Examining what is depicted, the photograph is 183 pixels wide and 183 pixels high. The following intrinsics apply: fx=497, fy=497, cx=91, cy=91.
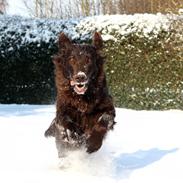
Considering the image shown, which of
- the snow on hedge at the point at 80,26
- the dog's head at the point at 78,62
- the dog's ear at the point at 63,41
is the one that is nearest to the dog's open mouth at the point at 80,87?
the dog's head at the point at 78,62

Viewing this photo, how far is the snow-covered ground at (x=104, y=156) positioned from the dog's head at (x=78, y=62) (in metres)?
0.75

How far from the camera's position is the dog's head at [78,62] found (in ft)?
16.0

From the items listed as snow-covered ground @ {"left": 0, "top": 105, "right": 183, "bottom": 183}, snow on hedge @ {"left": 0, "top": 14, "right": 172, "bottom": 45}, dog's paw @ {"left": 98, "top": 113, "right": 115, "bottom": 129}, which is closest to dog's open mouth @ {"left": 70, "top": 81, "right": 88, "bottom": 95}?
dog's paw @ {"left": 98, "top": 113, "right": 115, "bottom": 129}

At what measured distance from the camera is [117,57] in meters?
12.5

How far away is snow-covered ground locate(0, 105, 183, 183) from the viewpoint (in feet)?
16.0

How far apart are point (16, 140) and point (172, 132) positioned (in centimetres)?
274

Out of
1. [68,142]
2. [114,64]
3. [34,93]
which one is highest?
[68,142]

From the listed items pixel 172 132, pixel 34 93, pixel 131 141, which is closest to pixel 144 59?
pixel 34 93

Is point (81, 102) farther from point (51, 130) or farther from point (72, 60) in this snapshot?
point (51, 130)

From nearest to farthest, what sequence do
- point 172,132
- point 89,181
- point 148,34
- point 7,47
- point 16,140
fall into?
1. point 89,181
2. point 16,140
3. point 172,132
4. point 148,34
5. point 7,47

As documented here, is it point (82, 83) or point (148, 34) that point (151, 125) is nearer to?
point (148, 34)

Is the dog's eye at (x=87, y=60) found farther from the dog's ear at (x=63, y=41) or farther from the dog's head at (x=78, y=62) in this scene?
the dog's ear at (x=63, y=41)

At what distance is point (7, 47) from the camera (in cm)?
1341

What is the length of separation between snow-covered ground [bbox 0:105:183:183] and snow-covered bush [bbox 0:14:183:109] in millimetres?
2870
